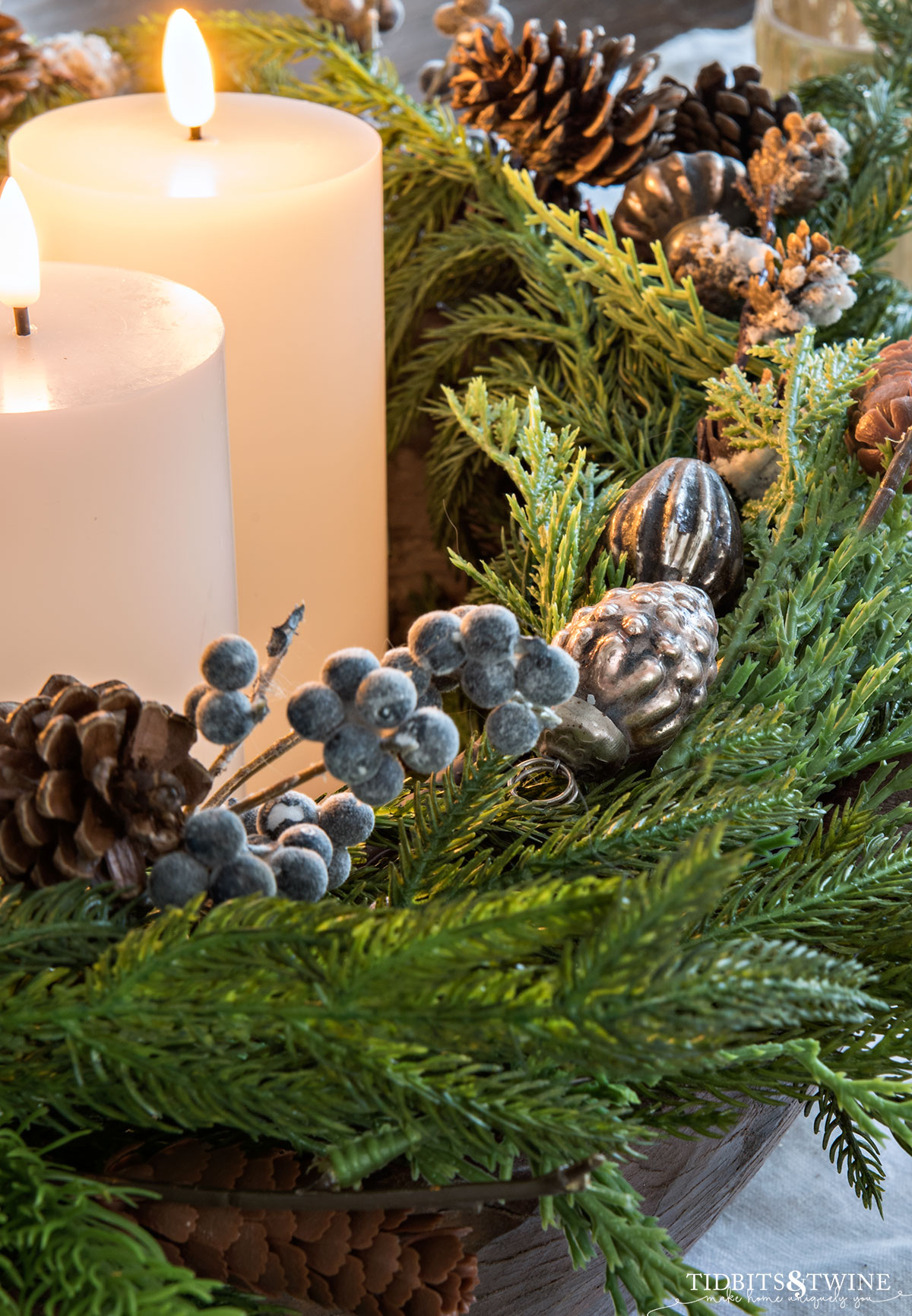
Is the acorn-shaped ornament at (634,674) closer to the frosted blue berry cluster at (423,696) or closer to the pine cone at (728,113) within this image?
the frosted blue berry cluster at (423,696)

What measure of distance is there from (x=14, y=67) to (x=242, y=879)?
0.55 meters

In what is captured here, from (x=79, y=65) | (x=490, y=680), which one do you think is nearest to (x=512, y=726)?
(x=490, y=680)

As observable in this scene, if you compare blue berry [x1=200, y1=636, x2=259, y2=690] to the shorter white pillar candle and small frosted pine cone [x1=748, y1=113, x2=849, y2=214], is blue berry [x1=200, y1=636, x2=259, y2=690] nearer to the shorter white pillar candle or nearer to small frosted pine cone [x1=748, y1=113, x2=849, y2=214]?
the shorter white pillar candle

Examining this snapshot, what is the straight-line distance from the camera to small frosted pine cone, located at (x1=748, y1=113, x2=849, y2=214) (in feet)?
1.73

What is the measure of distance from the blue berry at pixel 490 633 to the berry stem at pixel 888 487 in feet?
0.57

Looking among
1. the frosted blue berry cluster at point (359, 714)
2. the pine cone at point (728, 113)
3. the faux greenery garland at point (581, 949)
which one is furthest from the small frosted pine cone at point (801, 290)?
the frosted blue berry cluster at point (359, 714)

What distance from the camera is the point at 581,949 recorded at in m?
0.21

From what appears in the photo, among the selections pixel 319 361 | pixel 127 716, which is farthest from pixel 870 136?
pixel 127 716

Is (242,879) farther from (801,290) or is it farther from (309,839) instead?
(801,290)

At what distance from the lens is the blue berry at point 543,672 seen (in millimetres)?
245

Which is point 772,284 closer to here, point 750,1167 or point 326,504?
point 326,504

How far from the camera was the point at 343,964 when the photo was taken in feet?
0.72

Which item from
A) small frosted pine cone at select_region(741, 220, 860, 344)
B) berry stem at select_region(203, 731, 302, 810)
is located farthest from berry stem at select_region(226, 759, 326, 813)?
small frosted pine cone at select_region(741, 220, 860, 344)

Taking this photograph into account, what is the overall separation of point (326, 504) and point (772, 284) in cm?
19
